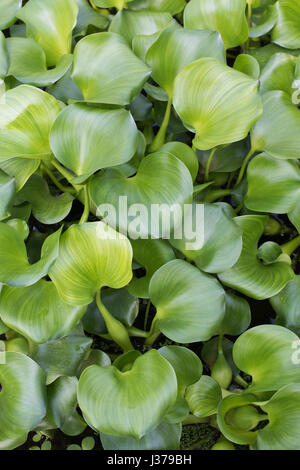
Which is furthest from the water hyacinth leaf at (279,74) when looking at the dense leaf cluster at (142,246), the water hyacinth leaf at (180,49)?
the water hyacinth leaf at (180,49)

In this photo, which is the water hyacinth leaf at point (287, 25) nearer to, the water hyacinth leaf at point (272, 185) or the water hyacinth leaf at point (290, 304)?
the water hyacinth leaf at point (272, 185)

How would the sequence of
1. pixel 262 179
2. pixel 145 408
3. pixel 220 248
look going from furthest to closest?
1. pixel 262 179
2. pixel 220 248
3. pixel 145 408

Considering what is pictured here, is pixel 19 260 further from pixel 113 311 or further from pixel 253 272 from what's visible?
pixel 253 272

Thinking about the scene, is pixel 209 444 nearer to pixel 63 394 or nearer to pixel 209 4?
pixel 63 394

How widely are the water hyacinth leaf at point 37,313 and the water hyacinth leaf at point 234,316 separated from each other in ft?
0.93

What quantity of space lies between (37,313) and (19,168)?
0.90 feet

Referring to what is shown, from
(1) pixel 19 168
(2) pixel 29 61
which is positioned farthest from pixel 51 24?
(1) pixel 19 168

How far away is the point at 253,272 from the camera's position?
808 mm

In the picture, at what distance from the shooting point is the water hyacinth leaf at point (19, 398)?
71 centimetres

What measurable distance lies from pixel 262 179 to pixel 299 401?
39 centimetres

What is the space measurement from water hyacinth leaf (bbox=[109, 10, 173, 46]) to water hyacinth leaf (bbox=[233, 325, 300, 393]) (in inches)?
25.6

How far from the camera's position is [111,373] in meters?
0.69

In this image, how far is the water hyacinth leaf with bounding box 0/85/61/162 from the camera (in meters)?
0.77

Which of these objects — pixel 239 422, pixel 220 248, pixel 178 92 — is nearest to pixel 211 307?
pixel 220 248
